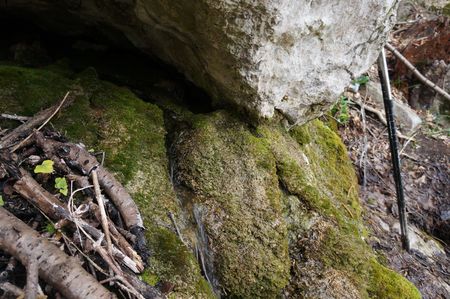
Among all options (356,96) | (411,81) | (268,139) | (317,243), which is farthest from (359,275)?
(411,81)

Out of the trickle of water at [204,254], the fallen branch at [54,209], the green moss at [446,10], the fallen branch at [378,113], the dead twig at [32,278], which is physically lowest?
the trickle of water at [204,254]

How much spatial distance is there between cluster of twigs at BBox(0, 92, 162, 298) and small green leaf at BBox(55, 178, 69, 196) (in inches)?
1.1

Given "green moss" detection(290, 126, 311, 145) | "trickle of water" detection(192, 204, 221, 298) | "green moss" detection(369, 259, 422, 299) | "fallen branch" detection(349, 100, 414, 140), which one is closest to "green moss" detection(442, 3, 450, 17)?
"fallen branch" detection(349, 100, 414, 140)

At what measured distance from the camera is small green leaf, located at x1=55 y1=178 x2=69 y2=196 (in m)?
2.09

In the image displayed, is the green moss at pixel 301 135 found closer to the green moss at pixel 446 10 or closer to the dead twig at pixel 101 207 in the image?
→ the dead twig at pixel 101 207

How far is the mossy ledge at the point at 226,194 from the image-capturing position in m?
2.47

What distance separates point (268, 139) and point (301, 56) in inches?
28.4

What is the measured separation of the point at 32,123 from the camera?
2.39m

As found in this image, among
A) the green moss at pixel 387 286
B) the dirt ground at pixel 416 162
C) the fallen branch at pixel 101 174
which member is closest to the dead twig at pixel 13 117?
the fallen branch at pixel 101 174

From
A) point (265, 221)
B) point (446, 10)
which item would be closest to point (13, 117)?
point (265, 221)

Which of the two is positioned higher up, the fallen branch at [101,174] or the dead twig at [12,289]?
the fallen branch at [101,174]

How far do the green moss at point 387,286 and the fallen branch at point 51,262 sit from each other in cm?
199

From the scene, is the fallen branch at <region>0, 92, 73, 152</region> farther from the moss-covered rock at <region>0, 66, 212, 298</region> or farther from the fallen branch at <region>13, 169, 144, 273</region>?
the fallen branch at <region>13, 169, 144, 273</region>

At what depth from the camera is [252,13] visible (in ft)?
7.66
